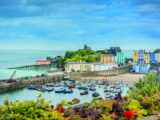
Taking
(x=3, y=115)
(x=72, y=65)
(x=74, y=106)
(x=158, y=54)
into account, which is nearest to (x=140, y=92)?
(x=74, y=106)

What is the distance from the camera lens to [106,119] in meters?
6.01

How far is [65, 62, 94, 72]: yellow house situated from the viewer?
204 ft

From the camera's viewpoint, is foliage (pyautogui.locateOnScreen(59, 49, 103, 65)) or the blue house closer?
foliage (pyautogui.locateOnScreen(59, 49, 103, 65))

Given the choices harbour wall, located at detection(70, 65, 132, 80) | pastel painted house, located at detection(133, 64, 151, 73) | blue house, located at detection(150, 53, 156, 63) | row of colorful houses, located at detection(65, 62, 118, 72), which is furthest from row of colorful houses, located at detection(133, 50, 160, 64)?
harbour wall, located at detection(70, 65, 132, 80)

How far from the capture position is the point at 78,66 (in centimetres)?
6328

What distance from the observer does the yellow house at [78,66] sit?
62.1 metres

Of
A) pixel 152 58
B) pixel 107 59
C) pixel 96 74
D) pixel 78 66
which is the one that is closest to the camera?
pixel 96 74

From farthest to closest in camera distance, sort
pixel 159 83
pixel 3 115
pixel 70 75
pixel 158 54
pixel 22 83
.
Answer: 1. pixel 158 54
2. pixel 70 75
3. pixel 22 83
4. pixel 159 83
5. pixel 3 115

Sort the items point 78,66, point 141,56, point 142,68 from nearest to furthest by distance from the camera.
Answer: point 142,68 → point 78,66 → point 141,56

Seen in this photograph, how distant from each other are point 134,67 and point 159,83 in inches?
2110

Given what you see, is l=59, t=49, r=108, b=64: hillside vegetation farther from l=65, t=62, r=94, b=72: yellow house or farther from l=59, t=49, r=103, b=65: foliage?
l=65, t=62, r=94, b=72: yellow house

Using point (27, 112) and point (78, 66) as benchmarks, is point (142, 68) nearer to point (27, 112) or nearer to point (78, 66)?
→ point (78, 66)

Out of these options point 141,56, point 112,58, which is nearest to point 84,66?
point 112,58

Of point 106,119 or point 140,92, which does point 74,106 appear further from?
point 140,92
